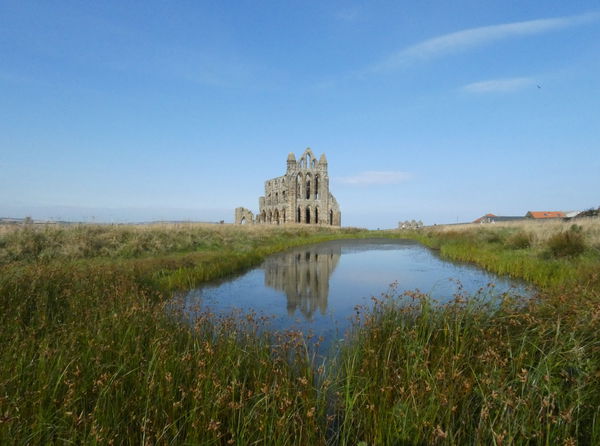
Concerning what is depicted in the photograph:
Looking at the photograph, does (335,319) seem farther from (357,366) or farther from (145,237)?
(145,237)

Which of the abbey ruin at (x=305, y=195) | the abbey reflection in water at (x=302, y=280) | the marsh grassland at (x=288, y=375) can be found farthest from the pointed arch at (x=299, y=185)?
the marsh grassland at (x=288, y=375)

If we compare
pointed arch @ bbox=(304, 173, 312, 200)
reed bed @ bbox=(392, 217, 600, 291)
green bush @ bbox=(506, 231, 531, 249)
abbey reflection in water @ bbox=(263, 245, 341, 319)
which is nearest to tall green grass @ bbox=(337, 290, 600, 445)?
reed bed @ bbox=(392, 217, 600, 291)

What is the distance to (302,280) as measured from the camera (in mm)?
→ 13508

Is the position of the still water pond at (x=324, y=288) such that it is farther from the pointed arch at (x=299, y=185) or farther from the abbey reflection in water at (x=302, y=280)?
the pointed arch at (x=299, y=185)

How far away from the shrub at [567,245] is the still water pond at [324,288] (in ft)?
9.08

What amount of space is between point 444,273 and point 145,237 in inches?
600

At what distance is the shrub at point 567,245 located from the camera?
505 inches

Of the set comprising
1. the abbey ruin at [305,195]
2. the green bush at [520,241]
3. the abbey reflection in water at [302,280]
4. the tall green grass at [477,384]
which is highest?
the abbey ruin at [305,195]

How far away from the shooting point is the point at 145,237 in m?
17.9

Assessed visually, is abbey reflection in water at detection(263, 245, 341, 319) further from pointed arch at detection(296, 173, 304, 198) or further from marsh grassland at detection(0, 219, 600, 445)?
pointed arch at detection(296, 173, 304, 198)

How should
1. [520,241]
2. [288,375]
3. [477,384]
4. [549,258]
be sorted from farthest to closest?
[520,241] → [549,258] → [288,375] → [477,384]

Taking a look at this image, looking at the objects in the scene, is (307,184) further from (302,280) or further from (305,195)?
(302,280)

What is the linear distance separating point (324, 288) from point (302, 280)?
1.72 meters

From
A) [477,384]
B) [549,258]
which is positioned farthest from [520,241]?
[477,384]
